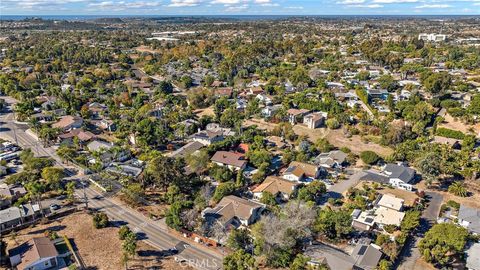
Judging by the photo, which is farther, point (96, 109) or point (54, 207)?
point (96, 109)

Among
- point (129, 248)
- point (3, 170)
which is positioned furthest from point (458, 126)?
point (3, 170)

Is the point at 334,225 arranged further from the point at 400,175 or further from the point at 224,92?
the point at 224,92

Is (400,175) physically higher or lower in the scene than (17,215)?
lower

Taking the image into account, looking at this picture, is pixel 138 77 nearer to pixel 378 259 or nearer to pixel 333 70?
pixel 333 70

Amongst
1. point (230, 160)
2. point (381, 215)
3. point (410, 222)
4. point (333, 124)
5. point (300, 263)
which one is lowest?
point (381, 215)

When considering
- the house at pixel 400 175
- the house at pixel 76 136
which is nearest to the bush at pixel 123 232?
the house at pixel 76 136

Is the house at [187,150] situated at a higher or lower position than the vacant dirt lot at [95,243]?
higher

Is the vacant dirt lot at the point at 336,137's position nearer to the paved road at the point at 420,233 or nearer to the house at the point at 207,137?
the house at the point at 207,137
